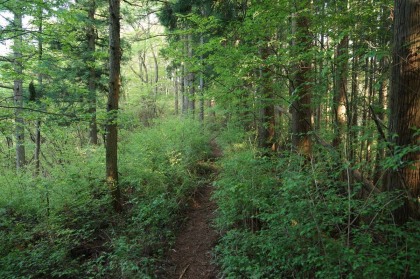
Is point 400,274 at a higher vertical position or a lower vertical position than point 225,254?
higher

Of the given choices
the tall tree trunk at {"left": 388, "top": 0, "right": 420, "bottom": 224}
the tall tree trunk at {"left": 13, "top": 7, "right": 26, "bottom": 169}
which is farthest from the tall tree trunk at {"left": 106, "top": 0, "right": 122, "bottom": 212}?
the tall tree trunk at {"left": 388, "top": 0, "right": 420, "bottom": 224}

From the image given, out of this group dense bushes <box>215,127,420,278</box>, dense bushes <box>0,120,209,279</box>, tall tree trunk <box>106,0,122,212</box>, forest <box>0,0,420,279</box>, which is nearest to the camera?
dense bushes <box>215,127,420,278</box>

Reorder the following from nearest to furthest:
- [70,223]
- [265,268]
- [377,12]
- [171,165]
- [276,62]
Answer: [265,268] → [377,12] → [276,62] → [70,223] → [171,165]

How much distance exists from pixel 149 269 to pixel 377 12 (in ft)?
19.5

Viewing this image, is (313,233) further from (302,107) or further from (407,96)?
(302,107)

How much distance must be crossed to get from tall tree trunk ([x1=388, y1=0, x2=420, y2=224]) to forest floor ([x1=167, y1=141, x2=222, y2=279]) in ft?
10.2

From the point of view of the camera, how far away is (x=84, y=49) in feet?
36.6

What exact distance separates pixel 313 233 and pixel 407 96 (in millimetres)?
1906

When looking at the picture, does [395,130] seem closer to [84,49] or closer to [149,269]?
[149,269]

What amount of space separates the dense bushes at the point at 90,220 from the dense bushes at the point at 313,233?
5.01ft

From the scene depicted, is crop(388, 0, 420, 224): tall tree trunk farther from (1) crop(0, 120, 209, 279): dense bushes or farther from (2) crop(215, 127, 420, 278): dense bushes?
(1) crop(0, 120, 209, 279): dense bushes

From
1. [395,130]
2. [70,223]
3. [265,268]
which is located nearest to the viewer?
[395,130]

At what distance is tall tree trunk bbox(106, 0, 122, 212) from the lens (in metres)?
5.48

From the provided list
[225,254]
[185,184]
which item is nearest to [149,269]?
[225,254]
